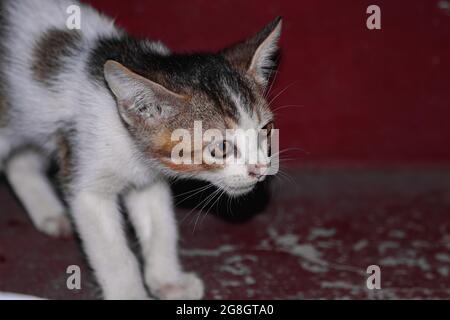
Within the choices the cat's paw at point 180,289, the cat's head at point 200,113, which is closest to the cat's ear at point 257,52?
the cat's head at point 200,113

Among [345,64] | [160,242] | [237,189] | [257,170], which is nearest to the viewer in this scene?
[257,170]

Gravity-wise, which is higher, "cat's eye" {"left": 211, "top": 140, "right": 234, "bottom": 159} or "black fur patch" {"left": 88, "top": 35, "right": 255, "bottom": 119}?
"black fur patch" {"left": 88, "top": 35, "right": 255, "bottom": 119}

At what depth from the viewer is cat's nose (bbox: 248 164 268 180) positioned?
2.56 m

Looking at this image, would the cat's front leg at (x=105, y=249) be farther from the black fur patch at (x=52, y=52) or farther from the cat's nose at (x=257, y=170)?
the cat's nose at (x=257, y=170)

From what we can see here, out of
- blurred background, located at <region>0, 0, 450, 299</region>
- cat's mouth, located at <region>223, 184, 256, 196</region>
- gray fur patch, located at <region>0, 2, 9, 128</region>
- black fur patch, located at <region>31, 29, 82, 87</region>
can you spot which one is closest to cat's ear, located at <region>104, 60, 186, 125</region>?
cat's mouth, located at <region>223, 184, 256, 196</region>

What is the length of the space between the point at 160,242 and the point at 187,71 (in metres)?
0.77

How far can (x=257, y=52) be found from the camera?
9.11 ft

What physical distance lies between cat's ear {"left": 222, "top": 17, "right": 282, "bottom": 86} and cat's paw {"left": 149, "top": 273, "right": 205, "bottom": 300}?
2.89 ft

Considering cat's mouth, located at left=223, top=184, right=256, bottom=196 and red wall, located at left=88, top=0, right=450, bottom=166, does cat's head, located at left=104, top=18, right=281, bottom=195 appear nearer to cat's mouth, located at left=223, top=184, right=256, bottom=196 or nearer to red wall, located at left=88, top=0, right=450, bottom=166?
cat's mouth, located at left=223, top=184, right=256, bottom=196

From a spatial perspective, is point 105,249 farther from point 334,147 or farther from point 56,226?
point 334,147

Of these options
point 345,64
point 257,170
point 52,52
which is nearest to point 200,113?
point 257,170

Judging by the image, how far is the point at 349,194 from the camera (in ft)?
12.8
